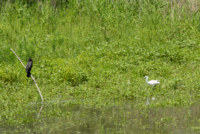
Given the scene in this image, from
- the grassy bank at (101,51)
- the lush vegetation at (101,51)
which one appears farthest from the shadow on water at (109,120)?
the grassy bank at (101,51)

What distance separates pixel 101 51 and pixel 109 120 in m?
5.40

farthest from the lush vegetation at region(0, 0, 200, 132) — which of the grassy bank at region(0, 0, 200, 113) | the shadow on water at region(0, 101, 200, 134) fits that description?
the shadow on water at region(0, 101, 200, 134)

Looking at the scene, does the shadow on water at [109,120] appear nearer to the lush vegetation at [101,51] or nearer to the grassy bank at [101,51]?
the lush vegetation at [101,51]

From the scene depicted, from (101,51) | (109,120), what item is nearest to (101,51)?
(101,51)

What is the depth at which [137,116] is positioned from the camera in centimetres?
664

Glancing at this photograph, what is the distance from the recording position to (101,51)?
11695 mm

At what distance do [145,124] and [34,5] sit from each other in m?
10.8

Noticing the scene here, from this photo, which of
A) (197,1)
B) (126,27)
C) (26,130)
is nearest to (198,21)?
(197,1)


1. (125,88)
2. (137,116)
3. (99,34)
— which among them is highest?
(137,116)

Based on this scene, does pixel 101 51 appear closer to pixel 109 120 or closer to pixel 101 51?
pixel 101 51

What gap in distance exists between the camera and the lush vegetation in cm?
859

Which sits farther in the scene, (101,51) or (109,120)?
(101,51)

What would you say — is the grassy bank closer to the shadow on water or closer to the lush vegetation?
the lush vegetation

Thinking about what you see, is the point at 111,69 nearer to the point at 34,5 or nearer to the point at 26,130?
the point at 26,130
